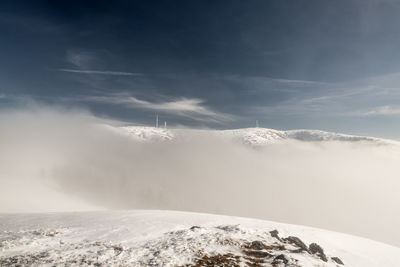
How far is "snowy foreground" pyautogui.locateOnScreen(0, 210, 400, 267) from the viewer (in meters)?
16.1

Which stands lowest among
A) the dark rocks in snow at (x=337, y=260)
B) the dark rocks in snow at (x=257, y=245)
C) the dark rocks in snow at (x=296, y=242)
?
the dark rocks in snow at (x=337, y=260)

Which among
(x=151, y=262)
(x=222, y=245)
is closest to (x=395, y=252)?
(x=222, y=245)

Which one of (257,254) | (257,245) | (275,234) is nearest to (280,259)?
(257,254)

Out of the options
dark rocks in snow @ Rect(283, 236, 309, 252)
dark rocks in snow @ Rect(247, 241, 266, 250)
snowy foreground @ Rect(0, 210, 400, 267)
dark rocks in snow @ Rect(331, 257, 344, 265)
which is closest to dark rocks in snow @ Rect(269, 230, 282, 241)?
snowy foreground @ Rect(0, 210, 400, 267)

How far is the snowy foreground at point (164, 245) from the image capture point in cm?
1612

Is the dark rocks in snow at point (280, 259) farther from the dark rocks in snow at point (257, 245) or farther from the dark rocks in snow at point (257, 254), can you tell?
the dark rocks in snow at point (257, 245)

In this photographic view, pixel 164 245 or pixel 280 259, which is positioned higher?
pixel 164 245

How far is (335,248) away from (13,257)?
26446 millimetres

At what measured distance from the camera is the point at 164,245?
1848 centimetres

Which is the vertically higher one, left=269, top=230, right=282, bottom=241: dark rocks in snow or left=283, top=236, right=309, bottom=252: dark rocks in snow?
left=269, top=230, right=282, bottom=241: dark rocks in snow

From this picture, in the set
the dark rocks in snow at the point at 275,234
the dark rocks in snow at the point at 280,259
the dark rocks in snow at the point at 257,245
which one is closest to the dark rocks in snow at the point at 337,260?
the dark rocks in snow at the point at 275,234

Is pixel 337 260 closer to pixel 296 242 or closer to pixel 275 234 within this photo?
pixel 296 242

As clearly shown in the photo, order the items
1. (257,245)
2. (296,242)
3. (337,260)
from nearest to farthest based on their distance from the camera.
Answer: (257,245) < (337,260) < (296,242)

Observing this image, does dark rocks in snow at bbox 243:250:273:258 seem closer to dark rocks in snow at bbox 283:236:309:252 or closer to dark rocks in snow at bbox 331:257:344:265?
dark rocks in snow at bbox 283:236:309:252
